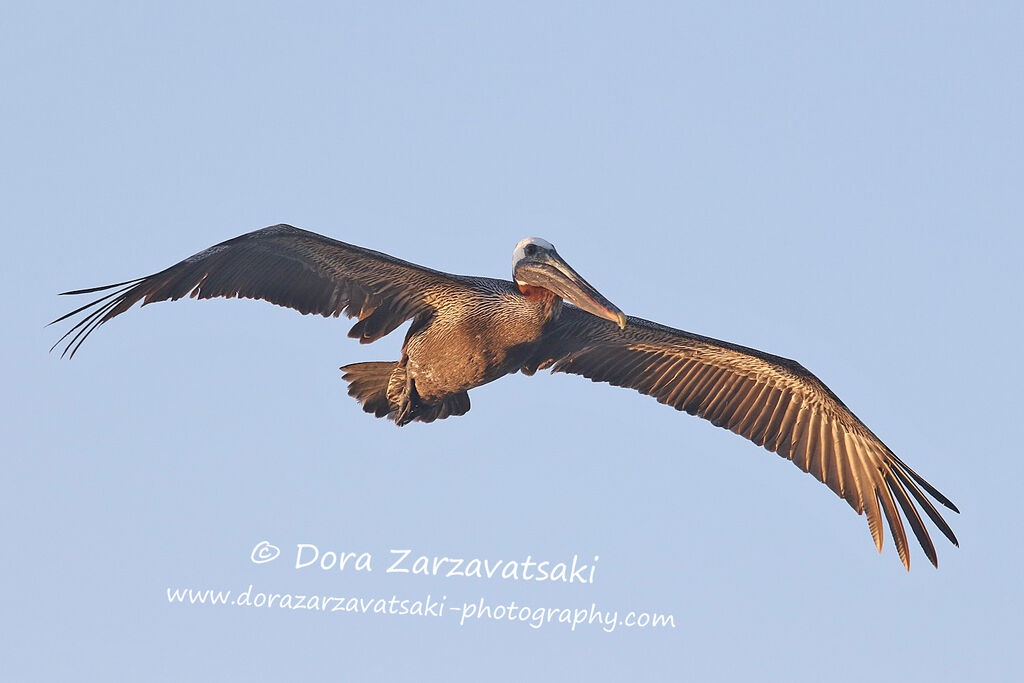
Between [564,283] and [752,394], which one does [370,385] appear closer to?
[564,283]

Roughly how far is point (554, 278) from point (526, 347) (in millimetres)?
674

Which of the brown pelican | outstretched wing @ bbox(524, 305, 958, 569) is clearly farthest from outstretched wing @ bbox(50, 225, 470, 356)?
outstretched wing @ bbox(524, 305, 958, 569)

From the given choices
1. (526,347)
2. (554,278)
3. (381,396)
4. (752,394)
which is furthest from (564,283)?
(752,394)

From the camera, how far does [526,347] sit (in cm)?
1035

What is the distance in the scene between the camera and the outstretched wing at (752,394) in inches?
438

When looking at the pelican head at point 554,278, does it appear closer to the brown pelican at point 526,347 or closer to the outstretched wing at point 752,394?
the brown pelican at point 526,347

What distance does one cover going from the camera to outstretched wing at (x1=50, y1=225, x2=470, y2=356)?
1015 centimetres

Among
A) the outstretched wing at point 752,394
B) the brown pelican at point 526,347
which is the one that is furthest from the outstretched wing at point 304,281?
the outstretched wing at point 752,394

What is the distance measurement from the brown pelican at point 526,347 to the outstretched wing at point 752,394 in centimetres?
1

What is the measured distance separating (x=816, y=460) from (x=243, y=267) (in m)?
5.01

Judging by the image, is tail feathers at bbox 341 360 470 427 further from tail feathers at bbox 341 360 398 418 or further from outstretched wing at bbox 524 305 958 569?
outstretched wing at bbox 524 305 958 569

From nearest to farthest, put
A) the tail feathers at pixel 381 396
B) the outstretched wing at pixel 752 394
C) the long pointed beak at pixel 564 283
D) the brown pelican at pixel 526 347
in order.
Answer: the long pointed beak at pixel 564 283 < the brown pelican at pixel 526 347 < the tail feathers at pixel 381 396 < the outstretched wing at pixel 752 394

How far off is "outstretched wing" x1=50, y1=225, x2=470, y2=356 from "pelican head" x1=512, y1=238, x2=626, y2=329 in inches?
18.9

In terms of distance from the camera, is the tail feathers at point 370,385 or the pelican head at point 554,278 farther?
the tail feathers at point 370,385
